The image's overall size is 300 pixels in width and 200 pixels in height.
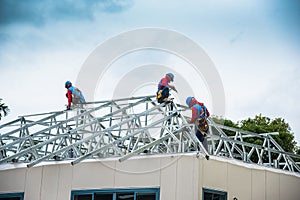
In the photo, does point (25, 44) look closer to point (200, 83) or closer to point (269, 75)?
point (200, 83)

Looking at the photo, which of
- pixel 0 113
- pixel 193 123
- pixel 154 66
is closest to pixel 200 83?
pixel 154 66

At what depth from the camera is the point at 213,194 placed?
13.2 m

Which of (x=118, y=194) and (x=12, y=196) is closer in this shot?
(x=118, y=194)

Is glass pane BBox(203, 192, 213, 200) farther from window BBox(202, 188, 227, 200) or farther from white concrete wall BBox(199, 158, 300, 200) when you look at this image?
white concrete wall BBox(199, 158, 300, 200)

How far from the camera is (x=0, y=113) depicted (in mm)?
26891

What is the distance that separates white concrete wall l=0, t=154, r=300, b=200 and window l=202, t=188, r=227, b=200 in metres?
0.11

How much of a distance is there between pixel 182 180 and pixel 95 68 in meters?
7.01

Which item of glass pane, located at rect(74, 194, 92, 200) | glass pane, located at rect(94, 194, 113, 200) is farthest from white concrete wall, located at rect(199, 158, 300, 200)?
glass pane, located at rect(74, 194, 92, 200)

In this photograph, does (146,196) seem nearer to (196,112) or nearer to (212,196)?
(212,196)

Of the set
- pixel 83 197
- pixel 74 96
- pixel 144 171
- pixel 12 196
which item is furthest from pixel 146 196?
pixel 74 96

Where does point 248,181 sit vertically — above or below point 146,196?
above

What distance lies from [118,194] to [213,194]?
2.55 meters

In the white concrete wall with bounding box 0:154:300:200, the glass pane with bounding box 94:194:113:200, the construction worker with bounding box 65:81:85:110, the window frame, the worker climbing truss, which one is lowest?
the glass pane with bounding box 94:194:113:200

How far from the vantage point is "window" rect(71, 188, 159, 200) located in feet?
43.3
